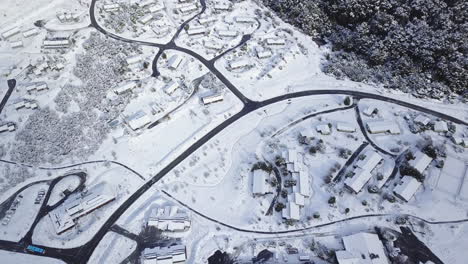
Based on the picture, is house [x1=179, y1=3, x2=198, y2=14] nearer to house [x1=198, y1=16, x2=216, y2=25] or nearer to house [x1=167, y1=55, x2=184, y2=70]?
house [x1=198, y1=16, x2=216, y2=25]

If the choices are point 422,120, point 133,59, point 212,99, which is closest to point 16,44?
point 133,59

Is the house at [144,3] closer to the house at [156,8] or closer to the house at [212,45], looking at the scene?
the house at [156,8]

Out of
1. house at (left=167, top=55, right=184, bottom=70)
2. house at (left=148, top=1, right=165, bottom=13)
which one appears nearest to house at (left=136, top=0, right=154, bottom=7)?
Answer: house at (left=148, top=1, right=165, bottom=13)

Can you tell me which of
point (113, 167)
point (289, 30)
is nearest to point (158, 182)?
point (113, 167)

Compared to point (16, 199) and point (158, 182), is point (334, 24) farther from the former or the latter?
point (16, 199)

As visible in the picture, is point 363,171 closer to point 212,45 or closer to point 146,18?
point 212,45

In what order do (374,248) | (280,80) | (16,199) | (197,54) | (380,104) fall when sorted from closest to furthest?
(374,248) < (16,199) < (380,104) < (280,80) < (197,54)
